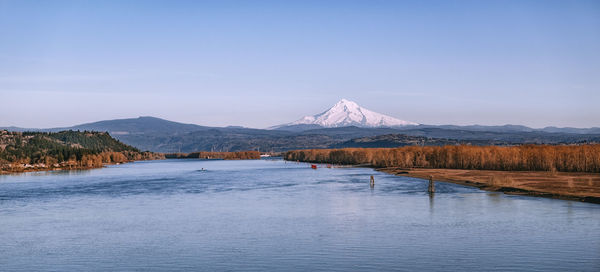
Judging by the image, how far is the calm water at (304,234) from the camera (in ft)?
Result: 93.0

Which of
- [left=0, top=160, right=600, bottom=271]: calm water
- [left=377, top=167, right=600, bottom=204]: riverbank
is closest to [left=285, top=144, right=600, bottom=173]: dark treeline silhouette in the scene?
[left=377, top=167, right=600, bottom=204]: riverbank

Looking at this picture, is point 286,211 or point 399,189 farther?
point 399,189

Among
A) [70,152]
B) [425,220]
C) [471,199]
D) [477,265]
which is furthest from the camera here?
[70,152]

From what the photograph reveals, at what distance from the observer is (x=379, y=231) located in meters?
37.2

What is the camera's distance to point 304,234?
36.6 meters

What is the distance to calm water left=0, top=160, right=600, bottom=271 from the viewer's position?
2834 cm

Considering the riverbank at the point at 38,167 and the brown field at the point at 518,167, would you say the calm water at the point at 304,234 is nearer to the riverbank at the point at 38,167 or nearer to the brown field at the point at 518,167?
the brown field at the point at 518,167

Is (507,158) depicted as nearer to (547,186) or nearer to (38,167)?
(547,186)

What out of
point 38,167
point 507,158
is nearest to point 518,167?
point 507,158

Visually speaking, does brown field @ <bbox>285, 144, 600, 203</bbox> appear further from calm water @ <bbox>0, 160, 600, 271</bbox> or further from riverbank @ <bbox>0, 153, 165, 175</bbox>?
riverbank @ <bbox>0, 153, 165, 175</bbox>

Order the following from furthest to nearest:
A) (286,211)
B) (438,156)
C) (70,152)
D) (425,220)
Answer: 1. (70,152)
2. (438,156)
3. (286,211)
4. (425,220)

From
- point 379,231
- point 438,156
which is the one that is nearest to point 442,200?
point 379,231

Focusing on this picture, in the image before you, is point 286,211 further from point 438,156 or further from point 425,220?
point 438,156

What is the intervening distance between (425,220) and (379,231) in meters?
6.54
